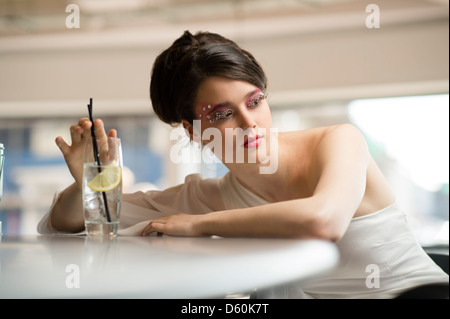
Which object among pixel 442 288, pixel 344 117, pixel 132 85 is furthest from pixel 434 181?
pixel 442 288

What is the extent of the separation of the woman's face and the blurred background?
4.04 meters

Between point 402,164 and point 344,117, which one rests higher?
point 344,117

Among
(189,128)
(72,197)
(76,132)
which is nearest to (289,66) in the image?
(189,128)

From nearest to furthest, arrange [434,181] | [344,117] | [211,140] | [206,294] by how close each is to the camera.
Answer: [206,294] < [211,140] < [434,181] < [344,117]

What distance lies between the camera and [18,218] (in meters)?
7.98

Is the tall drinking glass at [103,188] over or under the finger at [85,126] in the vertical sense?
under

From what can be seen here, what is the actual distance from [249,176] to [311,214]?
2.46 feet

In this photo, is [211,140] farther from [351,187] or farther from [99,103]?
[99,103]

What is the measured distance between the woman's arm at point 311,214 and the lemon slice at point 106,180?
0.15 m

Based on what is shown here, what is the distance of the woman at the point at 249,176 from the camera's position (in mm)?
1321

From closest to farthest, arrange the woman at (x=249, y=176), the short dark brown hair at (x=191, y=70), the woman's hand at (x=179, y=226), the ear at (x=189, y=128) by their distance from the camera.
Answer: the woman's hand at (x=179, y=226)
the woman at (x=249, y=176)
the short dark brown hair at (x=191, y=70)
the ear at (x=189, y=128)

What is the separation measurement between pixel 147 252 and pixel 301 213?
343 millimetres

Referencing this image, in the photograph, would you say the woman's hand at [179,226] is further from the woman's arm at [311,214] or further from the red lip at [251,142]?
the red lip at [251,142]

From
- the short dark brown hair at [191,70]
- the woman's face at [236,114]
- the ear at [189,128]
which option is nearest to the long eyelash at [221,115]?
the woman's face at [236,114]
